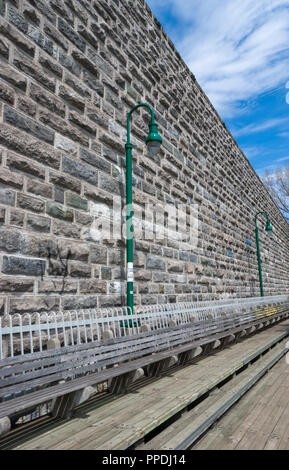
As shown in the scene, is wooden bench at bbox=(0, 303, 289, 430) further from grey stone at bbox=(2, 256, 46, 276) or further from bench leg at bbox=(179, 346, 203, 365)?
grey stone at bbox=(2, 256, 46, 276)

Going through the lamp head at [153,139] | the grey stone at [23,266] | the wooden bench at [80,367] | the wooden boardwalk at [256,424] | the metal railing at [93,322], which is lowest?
the wooden boardwalk at [256,424]

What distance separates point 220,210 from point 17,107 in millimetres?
8596

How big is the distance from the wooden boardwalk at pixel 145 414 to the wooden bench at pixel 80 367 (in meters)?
0.24

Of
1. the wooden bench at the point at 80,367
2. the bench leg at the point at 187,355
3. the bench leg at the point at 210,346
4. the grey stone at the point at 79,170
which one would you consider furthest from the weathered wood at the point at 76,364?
the grey stone at the point at 79,170

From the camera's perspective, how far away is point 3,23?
158 inches

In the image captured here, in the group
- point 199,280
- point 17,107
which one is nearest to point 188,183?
point 199,280

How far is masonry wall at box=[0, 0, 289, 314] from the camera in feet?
13.2

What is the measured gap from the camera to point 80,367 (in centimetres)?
322

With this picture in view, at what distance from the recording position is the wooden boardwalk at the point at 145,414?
250 centimetres

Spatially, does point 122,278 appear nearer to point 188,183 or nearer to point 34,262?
point 34,262

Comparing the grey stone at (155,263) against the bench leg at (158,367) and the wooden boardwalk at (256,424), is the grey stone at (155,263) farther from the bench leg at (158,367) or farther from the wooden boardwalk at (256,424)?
the wooden boardwalk at (256,424)

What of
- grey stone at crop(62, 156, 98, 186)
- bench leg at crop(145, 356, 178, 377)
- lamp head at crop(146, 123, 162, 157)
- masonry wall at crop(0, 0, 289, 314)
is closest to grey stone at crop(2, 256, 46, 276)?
masonry wall at crop(0, 0, 289, 314)

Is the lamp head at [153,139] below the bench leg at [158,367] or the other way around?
the other way around

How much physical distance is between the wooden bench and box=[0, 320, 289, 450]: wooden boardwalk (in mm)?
241
